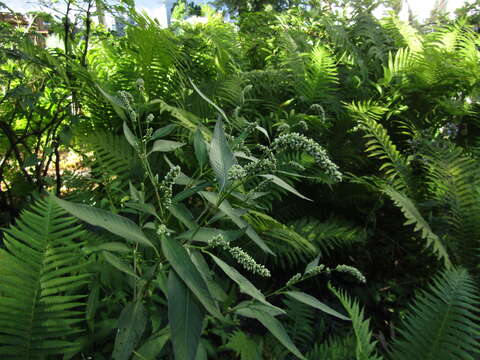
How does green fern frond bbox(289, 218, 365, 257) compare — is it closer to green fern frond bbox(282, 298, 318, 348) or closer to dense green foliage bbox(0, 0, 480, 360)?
dense green foliage bbox(0, 0, 480, 360)

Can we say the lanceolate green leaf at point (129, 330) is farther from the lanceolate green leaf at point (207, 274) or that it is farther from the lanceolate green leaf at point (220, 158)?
the lanceolate green leaf at point (220, 158)

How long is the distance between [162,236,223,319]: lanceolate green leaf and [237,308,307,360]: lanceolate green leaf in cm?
16

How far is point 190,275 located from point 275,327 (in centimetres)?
23

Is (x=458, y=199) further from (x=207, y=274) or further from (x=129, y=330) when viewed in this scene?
(x=129, y=330)

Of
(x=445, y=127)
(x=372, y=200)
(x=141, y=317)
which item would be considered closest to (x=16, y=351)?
(x=141, y=317)

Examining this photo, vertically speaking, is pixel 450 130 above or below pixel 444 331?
above

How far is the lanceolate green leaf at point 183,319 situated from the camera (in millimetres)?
493

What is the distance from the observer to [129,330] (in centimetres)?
60

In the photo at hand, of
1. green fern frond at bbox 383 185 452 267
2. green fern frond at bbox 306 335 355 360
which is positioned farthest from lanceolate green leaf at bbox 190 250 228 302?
green fern frond at bbox 383 185 452 267

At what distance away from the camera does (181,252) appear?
0.54m

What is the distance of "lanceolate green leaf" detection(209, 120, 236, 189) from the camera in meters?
0.60

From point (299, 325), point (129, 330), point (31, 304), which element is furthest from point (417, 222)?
point (31, 304)

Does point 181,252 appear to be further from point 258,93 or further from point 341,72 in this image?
point 341,72

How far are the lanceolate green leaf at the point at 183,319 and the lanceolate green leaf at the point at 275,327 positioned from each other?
170 mm
